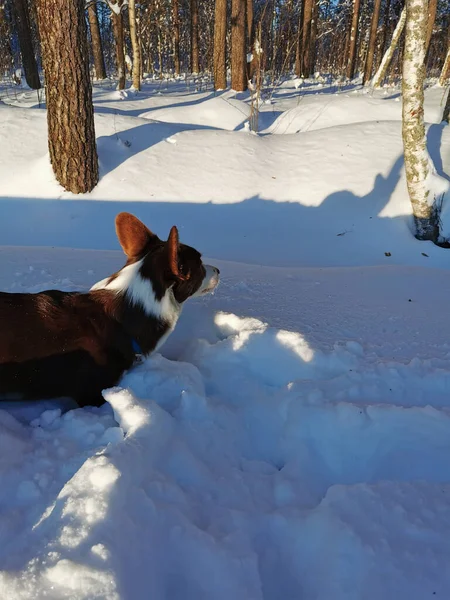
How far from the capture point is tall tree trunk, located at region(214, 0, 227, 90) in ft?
38.2

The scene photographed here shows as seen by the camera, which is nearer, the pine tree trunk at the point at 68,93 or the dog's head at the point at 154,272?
the dog's head at the point at 154,272

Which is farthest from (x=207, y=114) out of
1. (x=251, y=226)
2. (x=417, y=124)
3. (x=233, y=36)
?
(x=417, y=124)

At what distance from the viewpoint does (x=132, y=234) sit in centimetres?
237

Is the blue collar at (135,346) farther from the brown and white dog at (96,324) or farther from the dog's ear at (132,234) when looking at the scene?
the dog's ear at (132,234)

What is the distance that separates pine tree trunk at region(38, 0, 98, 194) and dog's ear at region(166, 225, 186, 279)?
4.47 meters

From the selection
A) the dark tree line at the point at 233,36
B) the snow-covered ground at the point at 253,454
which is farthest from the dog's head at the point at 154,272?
the dark tree line at the point at 233,36

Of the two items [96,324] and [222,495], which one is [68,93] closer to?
[96,324]

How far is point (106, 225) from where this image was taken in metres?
5.57

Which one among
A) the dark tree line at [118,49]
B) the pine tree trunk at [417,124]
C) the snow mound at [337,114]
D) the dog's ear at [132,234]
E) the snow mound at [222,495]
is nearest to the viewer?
the snow mound at [222,495]

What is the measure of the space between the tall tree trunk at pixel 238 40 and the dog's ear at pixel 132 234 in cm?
1158

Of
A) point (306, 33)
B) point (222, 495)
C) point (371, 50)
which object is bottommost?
point (222, 495)

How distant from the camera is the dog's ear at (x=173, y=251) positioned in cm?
195

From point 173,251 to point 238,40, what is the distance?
12.1 metres

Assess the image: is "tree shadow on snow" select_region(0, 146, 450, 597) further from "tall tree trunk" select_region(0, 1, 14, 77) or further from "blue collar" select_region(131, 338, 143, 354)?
"tall tree trunk" select_region(0, 1, 14, 77)
